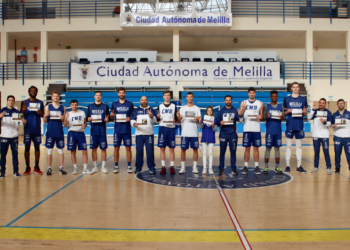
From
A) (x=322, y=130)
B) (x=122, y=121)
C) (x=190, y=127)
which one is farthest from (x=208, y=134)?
(x=322, y=130)

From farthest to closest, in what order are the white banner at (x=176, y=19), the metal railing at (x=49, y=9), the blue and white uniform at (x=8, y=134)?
1. the metal railing at (x=49, y=9)
2. the white banner at (x=176, y=19)
3. the blue and white uniform at (x=8, y=134)

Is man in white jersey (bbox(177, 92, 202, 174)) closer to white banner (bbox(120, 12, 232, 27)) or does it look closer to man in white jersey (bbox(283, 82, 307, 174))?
man in white jersey (bbox(283, 82, 307, 174))

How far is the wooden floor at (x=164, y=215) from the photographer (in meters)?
3.48

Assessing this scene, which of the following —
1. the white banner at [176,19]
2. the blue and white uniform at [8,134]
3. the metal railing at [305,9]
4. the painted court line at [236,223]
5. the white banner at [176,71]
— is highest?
the metal railing at [305,9]

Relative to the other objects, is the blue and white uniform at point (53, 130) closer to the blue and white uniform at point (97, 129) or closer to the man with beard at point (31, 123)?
the man with beard at point (31, 123)

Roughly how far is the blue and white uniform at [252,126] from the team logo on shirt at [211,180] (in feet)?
2.76

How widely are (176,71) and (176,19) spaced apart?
3.17m

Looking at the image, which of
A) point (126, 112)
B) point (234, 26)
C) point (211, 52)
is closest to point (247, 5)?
point (234, 26)

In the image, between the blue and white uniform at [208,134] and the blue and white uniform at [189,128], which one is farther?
the blue and white uniform at [189,128]

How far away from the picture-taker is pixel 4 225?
3959mm

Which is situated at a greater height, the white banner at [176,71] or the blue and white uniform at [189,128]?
the white banner at [176,71]

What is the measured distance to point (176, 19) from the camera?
1866cm

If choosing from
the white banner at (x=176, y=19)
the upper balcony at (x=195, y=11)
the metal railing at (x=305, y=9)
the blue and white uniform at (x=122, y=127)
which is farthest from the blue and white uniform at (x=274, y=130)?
the metal railing at (x=305, y=9)

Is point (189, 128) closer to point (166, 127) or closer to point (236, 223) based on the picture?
point (166, 127)
